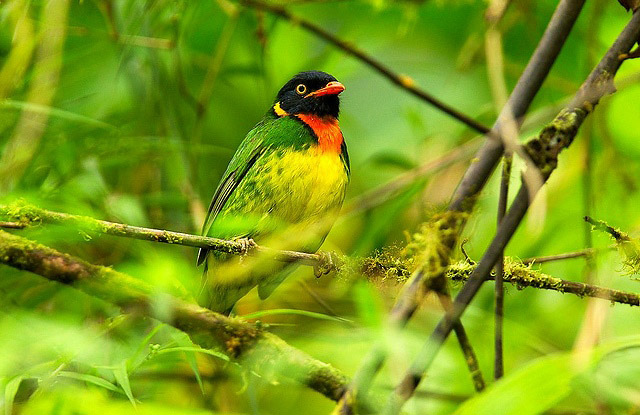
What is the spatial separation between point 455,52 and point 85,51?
7.27 ft

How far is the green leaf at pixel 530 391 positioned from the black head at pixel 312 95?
2.14m

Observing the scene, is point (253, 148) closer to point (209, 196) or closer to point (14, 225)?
point (209, 196)

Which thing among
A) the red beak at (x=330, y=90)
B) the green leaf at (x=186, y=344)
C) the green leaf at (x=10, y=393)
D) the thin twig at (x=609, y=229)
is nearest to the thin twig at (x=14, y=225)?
the green leaf at (x=10, y=393)

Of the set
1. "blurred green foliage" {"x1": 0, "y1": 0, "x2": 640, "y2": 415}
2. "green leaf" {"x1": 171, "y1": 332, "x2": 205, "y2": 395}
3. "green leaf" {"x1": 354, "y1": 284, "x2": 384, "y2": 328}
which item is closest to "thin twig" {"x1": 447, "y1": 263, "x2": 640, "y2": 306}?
"blurred green foliage" {"x1": 0, "y1": 0, "x2": 640, "y2": 415}

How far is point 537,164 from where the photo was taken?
189 cm

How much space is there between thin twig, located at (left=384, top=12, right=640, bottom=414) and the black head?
168 centimetres

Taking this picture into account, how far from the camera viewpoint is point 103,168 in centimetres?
336

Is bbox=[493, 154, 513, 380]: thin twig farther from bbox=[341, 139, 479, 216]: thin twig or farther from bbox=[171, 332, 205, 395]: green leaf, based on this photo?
bbox=[341, 139, 479, 216]: thin twig

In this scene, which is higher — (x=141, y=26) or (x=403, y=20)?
(x=403, y=20)

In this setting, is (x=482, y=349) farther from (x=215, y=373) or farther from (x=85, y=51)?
(x=85, y=51)

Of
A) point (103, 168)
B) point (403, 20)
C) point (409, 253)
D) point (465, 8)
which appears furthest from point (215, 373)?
point (465, 8)

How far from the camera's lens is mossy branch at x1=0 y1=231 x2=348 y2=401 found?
83.7 inches

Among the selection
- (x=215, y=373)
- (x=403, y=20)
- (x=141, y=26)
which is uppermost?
(x=403, y=20)

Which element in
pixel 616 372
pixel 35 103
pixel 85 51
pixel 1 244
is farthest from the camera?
pixel 85 51
